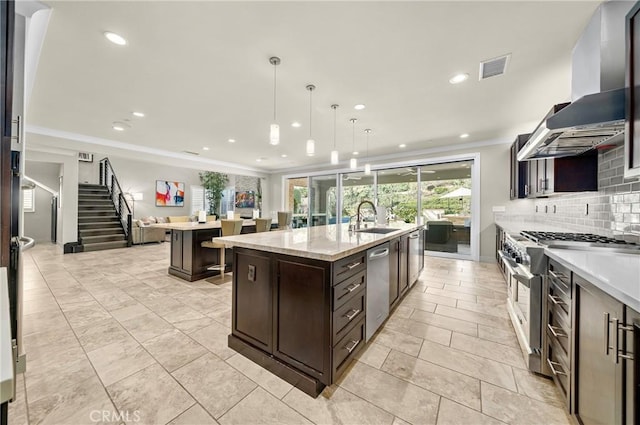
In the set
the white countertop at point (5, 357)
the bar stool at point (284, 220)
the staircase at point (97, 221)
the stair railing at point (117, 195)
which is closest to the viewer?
the white countertop at point (5, 357)

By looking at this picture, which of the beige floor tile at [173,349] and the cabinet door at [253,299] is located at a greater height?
the cabinet door at [253,299]

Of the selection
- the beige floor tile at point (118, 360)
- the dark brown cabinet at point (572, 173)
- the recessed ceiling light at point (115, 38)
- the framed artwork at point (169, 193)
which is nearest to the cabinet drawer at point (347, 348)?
the beige floor tile at point (118, 360)

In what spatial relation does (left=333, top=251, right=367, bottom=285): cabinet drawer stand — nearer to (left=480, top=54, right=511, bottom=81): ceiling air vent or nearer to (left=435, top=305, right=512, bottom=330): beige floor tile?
(left=435, top=305, right=512, bottom=330): beige floor tile

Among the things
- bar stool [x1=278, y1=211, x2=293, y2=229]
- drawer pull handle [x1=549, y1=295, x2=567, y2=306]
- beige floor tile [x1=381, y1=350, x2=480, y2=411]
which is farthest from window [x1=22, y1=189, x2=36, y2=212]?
drawer pull handle [x1=549, y1=295, x2=567, y2=306]

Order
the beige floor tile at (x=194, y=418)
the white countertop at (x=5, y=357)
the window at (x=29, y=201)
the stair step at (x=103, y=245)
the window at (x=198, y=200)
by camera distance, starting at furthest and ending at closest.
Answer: the window at (x=198, y=200) < the window at (x=29, y=201) < the stair step at (x=103, y=245) < the beige floor tile at (x=194, y=418) < the white countertop at (x=5, y=357)

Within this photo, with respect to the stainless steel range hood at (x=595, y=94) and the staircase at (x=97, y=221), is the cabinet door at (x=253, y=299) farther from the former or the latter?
the staircase at (x=97, y=221)

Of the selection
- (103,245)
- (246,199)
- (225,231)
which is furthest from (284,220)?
(103,245)

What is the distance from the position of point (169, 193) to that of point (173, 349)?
29.1 feet

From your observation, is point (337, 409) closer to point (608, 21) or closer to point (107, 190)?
point (608, 21)

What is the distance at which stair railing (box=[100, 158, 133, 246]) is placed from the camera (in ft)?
22.6

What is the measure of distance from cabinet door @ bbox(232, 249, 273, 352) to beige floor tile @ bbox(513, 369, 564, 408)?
1.70m

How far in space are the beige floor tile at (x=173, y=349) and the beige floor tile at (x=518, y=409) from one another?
2.00 meters

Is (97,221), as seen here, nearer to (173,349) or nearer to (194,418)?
(173,349)

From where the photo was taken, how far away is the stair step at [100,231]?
249 inches
